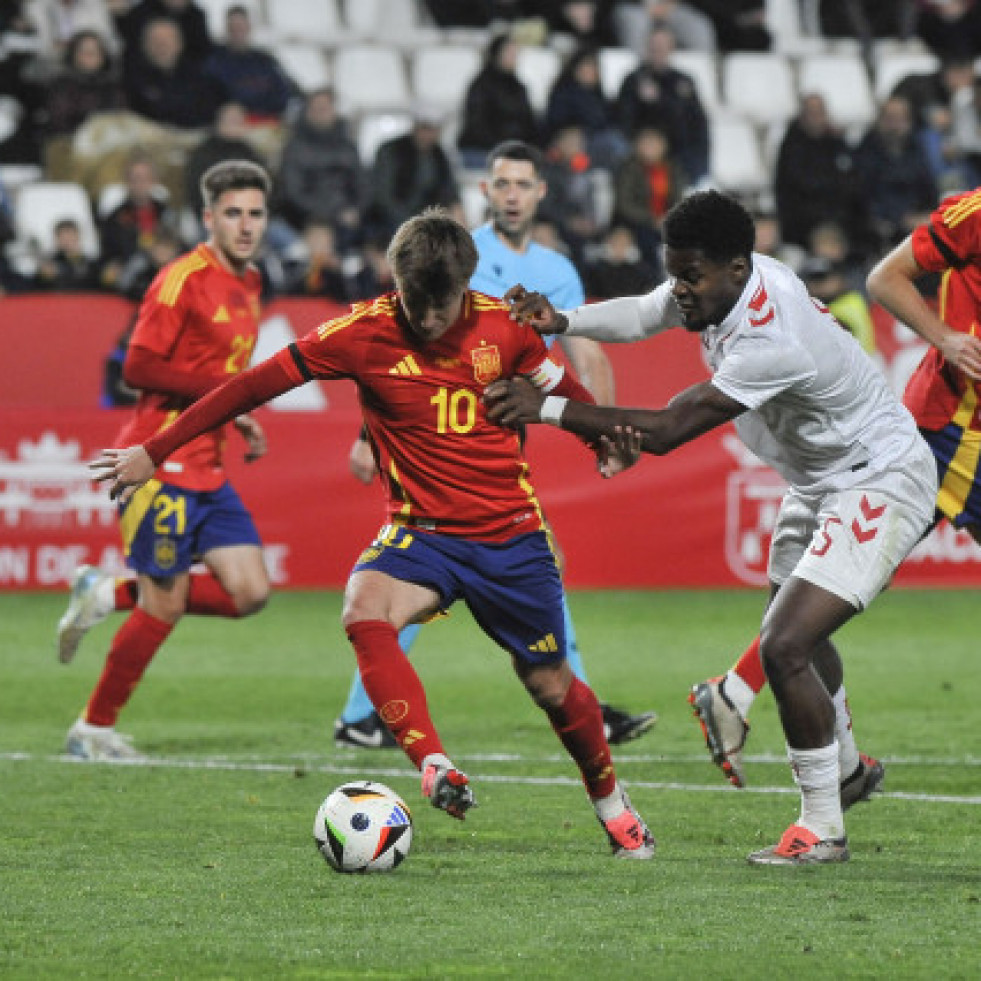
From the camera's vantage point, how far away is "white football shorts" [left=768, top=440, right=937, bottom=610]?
6.95 metres

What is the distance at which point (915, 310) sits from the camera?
7.93m

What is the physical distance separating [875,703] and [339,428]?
5.11 metres

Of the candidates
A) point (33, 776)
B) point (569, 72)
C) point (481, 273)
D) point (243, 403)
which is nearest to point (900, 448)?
point (243, 403)

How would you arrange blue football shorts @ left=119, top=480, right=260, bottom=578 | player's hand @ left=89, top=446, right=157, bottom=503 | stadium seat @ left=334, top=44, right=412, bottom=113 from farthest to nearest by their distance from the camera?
→ 1. stadium seat @ left=334, top=44, right=412, bottom=113
2. blue football shorts @ left=119, top=480, right=260, bottom=578
3. player's hand @ left=89, top=446, right=157, bottom=503

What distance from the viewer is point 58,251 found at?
57.0 feet

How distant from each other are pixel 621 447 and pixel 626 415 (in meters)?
0.10

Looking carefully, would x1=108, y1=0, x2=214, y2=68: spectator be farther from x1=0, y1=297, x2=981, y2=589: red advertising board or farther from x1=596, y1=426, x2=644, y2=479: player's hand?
x1=596, y1=426, x2=644, y2=479: player's hand

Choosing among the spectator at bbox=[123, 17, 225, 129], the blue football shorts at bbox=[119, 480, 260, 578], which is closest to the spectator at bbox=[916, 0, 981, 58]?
the spectator at bbox=[123, 17, 225, 129]

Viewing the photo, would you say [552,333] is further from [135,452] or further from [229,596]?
[229,596]

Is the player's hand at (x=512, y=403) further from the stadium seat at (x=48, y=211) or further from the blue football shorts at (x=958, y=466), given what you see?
the stadium seat at (x=48, y=211)

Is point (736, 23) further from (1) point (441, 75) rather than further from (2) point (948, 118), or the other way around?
(1) point (441, 75)

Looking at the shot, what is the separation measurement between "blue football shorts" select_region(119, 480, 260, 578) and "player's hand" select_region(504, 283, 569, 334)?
9.33 ft

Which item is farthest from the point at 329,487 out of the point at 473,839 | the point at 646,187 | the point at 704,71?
the point at 704,71

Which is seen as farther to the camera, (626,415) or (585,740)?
(585,740)
